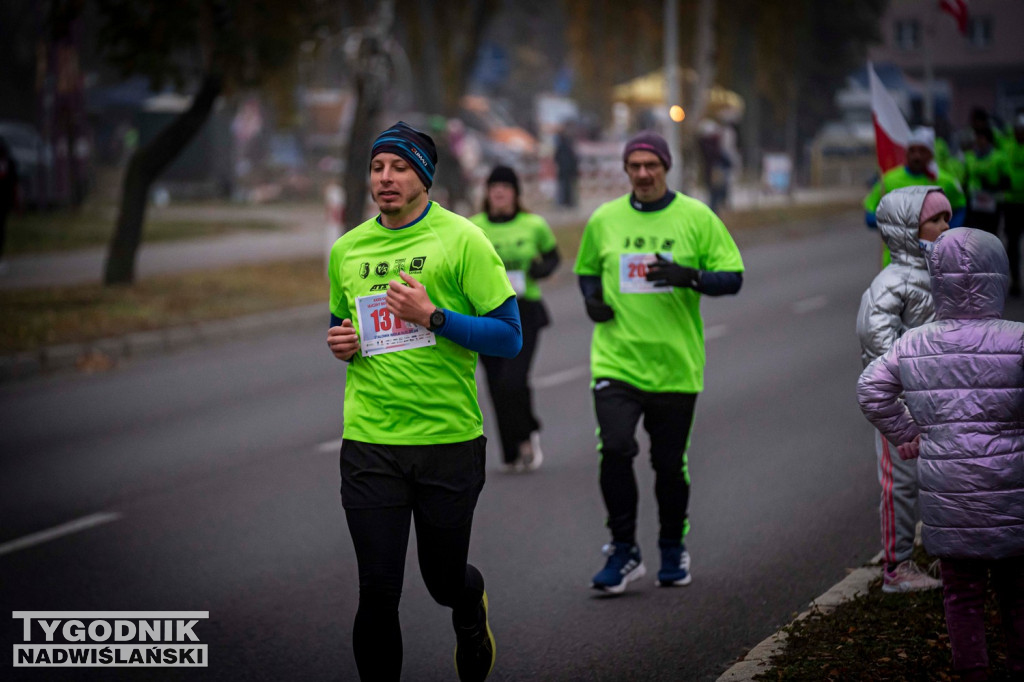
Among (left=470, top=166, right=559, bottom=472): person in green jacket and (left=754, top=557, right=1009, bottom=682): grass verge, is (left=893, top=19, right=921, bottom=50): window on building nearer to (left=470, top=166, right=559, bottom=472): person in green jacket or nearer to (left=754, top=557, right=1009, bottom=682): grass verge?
(left=470, top=166, right=559, bottom=472): person in green jacket

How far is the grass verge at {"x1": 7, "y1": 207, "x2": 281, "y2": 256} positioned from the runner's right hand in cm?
1923

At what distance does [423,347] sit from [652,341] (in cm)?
190

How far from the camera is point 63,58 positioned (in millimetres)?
29672

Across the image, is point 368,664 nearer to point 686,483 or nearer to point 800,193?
point 686,483

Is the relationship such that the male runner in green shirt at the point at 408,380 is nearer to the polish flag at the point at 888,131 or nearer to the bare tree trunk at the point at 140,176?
the polish flag at the point at 888,131

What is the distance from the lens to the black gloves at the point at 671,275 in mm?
6227

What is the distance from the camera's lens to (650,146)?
6332mm

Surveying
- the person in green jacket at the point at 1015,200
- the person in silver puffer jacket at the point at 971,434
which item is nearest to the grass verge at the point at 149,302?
the person in green jacket at the point at 1015,200

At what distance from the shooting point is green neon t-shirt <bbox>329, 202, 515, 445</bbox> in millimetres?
4664

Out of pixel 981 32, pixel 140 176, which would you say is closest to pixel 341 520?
pixel 140 176

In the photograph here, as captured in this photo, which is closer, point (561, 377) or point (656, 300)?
point (656, 300)

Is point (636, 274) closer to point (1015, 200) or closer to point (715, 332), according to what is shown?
point (715, 332)

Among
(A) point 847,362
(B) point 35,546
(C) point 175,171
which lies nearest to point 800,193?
(C) point 175,171

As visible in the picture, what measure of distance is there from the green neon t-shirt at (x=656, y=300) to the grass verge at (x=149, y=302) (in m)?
9.00
